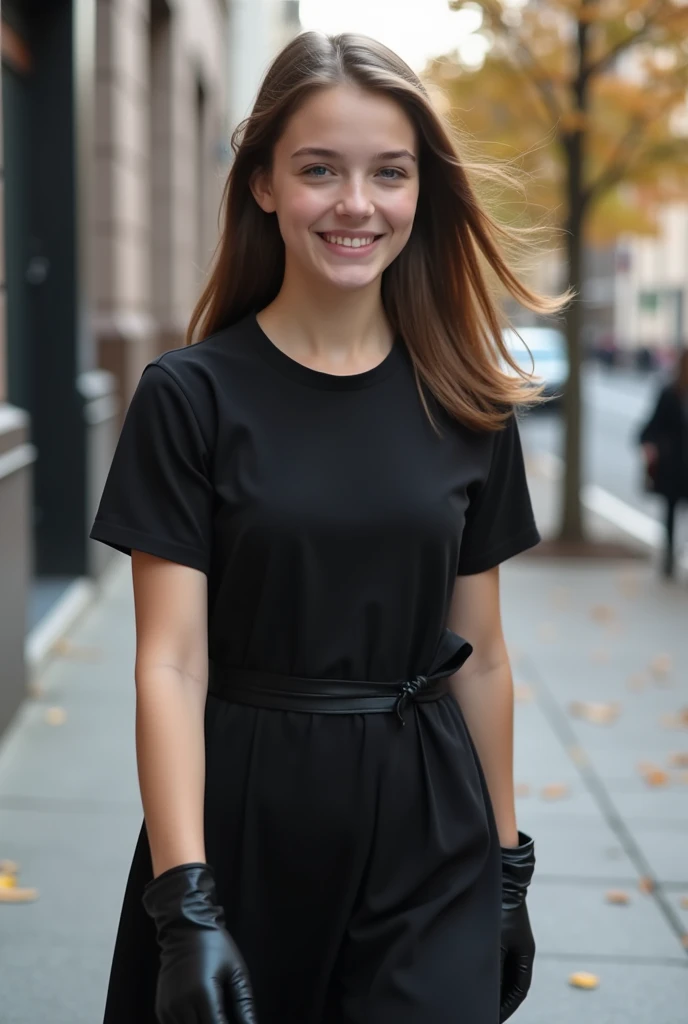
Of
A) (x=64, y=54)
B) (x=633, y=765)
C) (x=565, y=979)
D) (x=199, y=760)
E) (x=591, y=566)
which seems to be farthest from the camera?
(x=591, y=566)

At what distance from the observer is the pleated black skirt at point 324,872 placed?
2084 mm

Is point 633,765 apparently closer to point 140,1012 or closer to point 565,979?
point 565,979

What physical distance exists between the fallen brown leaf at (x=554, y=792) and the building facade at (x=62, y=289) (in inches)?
79.9

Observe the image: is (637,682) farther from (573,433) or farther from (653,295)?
(653,295)

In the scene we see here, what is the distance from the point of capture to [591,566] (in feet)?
35.2

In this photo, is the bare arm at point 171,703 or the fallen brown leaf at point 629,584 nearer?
the bare arm at point 171,703

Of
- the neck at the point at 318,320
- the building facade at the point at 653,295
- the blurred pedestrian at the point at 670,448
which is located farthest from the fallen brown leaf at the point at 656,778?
the building facade at the point at 653,295

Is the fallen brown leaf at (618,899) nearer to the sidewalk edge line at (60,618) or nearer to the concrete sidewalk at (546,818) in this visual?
the concrete sidewalk at (546,818)

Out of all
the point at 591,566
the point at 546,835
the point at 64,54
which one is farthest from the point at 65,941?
the point at 591,566

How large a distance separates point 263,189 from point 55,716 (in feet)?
13.9

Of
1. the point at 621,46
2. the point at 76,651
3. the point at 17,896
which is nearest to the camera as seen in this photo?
the point at 17,896

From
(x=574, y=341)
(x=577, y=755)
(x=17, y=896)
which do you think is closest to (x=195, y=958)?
(x=17, y=896)

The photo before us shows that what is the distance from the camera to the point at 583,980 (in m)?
3.88

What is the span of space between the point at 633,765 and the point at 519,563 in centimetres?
512
